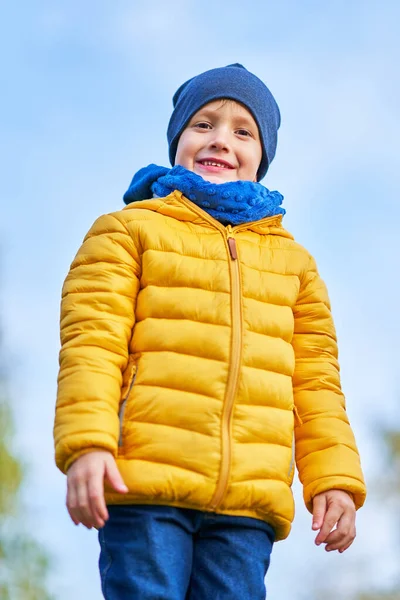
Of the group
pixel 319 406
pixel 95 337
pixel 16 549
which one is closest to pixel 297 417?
pixel 319 406

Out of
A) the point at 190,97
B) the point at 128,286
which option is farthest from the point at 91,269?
the point at 190,97

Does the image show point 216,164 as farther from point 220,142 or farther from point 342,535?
point 342,535

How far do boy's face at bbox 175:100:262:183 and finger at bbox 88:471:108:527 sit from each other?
1127 mm

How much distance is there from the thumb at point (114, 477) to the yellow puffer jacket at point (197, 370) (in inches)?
1.9

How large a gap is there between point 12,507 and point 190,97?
9.02 m

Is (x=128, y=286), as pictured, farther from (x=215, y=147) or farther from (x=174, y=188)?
(x=215, y=147)

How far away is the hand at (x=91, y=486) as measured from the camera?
236 cm

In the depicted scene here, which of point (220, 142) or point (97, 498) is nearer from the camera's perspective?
point (97, 498)

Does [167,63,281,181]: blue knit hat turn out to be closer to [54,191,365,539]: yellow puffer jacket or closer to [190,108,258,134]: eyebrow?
[190,108,258,134]: eyebrow

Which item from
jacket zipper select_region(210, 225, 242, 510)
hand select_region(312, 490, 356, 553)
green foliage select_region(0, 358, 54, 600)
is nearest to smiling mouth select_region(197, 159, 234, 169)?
jacket zipper select_region(210, 225, 242, 510)

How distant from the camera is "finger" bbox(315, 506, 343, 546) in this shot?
273 centimetres

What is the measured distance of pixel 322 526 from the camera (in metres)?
2.74

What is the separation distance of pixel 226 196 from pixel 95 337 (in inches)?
25.6

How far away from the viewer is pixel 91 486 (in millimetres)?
2363
